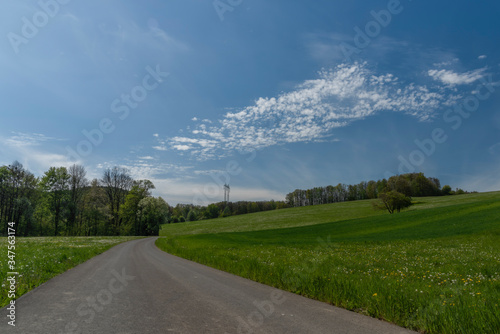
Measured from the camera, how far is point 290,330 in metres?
5.62

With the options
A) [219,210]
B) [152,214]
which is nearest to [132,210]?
[152,214]

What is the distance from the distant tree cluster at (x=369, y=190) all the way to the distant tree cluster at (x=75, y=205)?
72078 mm

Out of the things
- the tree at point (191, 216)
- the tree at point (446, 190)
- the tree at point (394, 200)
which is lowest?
the tree at point (191, 216)

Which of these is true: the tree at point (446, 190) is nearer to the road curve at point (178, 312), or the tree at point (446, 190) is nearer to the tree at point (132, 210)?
the tree at point (132, 210)

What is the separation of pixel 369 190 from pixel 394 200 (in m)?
73.1

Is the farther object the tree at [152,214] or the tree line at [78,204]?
the tree at [152,214]

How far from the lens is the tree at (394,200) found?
246 feet

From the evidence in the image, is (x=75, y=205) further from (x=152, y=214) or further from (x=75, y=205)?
(x=152, y=214)

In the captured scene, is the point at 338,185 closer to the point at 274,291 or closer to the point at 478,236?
the point at 478,236

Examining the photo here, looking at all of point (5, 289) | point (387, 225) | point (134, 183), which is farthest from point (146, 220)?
point (5, 289)

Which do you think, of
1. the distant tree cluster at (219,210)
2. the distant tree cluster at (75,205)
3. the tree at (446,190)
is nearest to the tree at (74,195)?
the distant tree cluster at (75,205)

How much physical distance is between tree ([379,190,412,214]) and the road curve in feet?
245

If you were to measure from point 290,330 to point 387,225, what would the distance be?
5136cm

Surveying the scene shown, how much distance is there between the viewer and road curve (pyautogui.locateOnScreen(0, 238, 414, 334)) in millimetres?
5680
